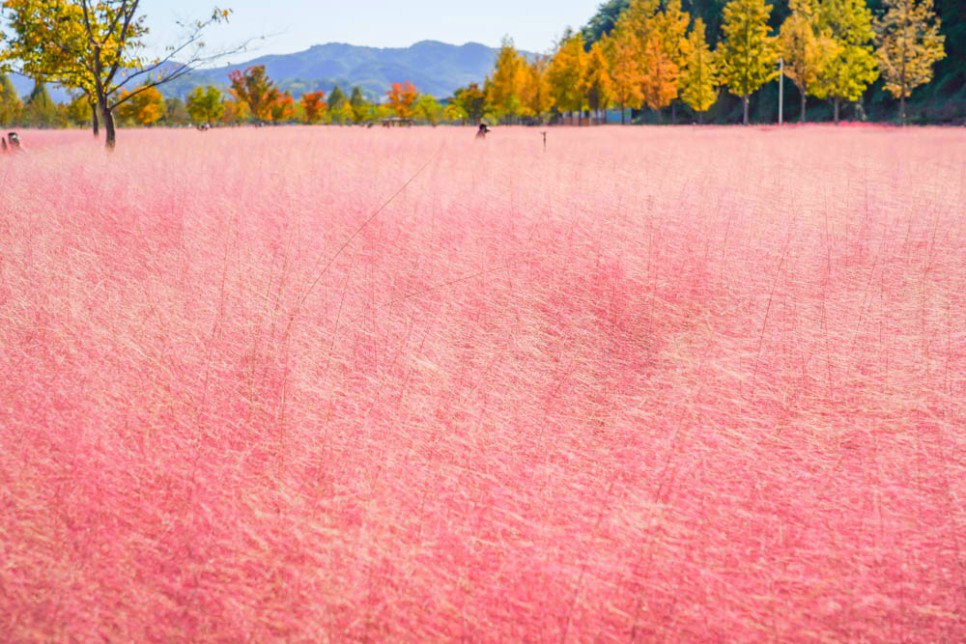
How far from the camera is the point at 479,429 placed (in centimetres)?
312

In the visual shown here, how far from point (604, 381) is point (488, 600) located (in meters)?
1.75

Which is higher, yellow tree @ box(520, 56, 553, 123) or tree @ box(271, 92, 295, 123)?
tree @ box(271, 92, 295, 123)

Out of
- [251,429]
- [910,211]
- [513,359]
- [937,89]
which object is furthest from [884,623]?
[937,89]

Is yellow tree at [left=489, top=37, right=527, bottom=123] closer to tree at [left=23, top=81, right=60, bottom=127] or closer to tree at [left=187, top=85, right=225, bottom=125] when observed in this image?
tree at [left=187, top=85, right=225, bottom=125]

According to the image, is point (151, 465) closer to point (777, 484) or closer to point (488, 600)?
point (488, 600)

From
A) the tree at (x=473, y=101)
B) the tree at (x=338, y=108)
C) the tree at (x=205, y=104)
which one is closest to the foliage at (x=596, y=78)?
the tree at (x=473, y=101)

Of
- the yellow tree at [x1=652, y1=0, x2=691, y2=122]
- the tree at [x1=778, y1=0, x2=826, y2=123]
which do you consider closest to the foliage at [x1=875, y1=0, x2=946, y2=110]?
the tree at [x1=778, y1=0, x2=826, y2=123]

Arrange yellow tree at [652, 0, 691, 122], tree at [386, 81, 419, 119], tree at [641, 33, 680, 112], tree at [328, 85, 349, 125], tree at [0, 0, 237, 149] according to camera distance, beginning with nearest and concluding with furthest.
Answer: tree at [0, 0, 237, 149] → tree at [641, 33, 680, 112] → yellow tree at [652, 0, 691, 122] → tree at [386, 81, 419, 119] → tree at [328, 85, 349, 125]

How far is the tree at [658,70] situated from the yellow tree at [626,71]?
63 cm

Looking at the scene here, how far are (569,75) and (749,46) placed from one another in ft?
53.1

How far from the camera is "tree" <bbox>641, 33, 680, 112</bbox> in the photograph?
163 ft

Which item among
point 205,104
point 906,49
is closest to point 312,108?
point 205,104

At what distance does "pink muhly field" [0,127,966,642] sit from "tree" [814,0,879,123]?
4461cm

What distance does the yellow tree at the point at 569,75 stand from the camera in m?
56.9
